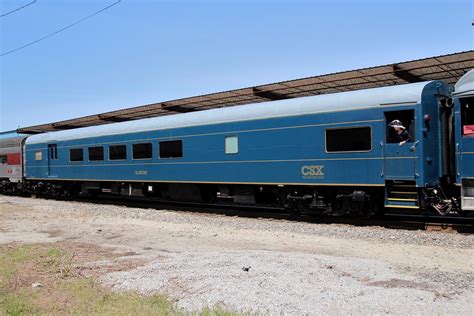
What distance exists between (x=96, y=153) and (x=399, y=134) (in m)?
14.3

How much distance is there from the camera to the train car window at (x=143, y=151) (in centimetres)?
1808

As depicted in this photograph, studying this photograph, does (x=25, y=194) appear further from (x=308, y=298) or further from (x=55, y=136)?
(x=308, y=298)

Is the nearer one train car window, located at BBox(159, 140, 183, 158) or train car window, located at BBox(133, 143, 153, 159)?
train car window, located at BBox(159, 140, 183, 158)

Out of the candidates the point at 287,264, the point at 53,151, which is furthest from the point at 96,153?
the point at 287,264

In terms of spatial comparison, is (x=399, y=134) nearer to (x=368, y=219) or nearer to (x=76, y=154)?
(x=368, y=219)

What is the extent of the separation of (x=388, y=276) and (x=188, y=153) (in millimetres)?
10934

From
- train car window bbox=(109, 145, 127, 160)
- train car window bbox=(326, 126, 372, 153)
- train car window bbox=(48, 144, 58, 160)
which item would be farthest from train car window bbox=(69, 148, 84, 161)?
train car window bbox=(326, 126, 372, 153)

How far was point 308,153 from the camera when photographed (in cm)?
1277

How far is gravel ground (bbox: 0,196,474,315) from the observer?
203 inches

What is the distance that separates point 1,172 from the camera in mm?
29531

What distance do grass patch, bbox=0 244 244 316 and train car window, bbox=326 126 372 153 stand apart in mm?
6865

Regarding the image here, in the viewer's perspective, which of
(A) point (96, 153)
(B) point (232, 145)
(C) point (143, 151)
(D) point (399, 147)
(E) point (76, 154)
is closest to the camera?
(D) point (399, 147)

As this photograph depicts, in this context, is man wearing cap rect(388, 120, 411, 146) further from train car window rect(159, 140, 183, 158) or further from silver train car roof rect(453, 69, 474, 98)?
train car window rect(159, 140, 183, 158)

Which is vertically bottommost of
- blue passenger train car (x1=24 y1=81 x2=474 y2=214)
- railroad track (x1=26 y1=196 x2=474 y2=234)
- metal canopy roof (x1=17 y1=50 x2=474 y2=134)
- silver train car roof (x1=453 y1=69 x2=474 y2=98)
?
railroad track (x1=26 y1=196 x2=474 y2=234)
